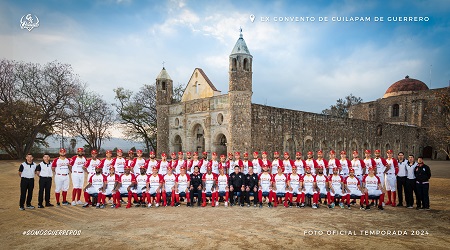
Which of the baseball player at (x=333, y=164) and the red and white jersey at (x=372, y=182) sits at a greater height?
the baseball player at (x=333, y=164)

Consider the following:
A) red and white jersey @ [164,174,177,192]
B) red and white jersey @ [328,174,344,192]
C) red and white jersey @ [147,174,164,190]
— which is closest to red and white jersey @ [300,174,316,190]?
red and white jersey @ [328,174,344,192]

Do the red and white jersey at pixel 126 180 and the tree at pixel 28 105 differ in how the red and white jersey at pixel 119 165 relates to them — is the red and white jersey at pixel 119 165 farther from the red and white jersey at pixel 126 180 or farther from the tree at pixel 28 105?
the tree at pixel 28 105

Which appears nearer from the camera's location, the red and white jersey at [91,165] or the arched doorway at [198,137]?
the red and white jersey at [91,165]

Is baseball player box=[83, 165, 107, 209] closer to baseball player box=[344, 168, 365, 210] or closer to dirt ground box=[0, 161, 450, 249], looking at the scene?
dirt ground box=[0, 161, 450, 249]

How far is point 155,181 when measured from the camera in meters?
9.73

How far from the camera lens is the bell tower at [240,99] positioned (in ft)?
64.7

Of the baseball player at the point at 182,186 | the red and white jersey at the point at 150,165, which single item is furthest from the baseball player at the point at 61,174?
the baseball player at the point at 182,186

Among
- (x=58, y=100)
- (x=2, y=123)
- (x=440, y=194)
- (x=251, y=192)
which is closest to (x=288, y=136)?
(x=440, y=194)

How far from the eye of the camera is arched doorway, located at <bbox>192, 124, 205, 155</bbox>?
24.8 meters

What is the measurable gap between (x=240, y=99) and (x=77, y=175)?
12.2m

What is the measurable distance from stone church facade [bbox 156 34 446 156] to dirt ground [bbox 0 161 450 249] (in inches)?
448

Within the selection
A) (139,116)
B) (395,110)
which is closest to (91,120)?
(139,116)

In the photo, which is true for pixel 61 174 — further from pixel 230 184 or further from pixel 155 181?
pixel 230 184

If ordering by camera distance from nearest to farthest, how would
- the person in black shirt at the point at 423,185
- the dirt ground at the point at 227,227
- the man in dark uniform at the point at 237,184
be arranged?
1. the dirt ground at the point at 227,227
2. the person in black shirt at the point at 423,185
3. the man in dark uniform at the point at 237,184
